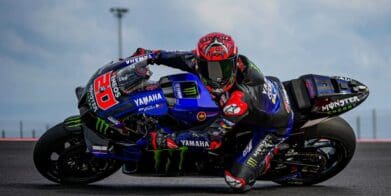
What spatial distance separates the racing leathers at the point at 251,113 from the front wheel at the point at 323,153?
0.37 m

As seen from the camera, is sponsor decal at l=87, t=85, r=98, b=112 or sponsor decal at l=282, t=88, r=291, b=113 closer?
sponsor decal at l=87, t=85, r=98, b=112

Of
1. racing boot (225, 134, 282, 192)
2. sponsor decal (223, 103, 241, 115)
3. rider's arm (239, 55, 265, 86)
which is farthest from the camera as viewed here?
racing boot (225, 134, 282, 192)

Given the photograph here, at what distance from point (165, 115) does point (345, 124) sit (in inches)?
76.1

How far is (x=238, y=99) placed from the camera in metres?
7.82

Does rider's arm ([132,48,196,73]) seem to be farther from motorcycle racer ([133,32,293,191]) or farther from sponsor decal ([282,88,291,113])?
sponsor decal ([282,88,291,113])

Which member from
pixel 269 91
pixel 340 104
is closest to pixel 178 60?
pixel 269 91

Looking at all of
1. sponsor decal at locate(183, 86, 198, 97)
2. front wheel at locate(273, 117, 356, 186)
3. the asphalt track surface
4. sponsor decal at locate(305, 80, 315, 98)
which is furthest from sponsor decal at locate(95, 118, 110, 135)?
sponsor decal at locate(305, 80, 315, 98)

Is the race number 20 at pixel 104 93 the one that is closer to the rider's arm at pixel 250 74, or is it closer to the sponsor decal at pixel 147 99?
the sponsor decal at pixel 147 99

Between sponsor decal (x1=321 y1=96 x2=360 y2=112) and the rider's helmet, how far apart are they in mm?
1093

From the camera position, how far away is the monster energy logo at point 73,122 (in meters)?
8.16

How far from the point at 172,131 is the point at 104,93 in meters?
0.70

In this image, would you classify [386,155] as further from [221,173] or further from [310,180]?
[221,173]

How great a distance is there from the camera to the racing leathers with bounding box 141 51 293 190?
309 inches

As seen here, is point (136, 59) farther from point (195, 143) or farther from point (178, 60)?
point (195, 143)
